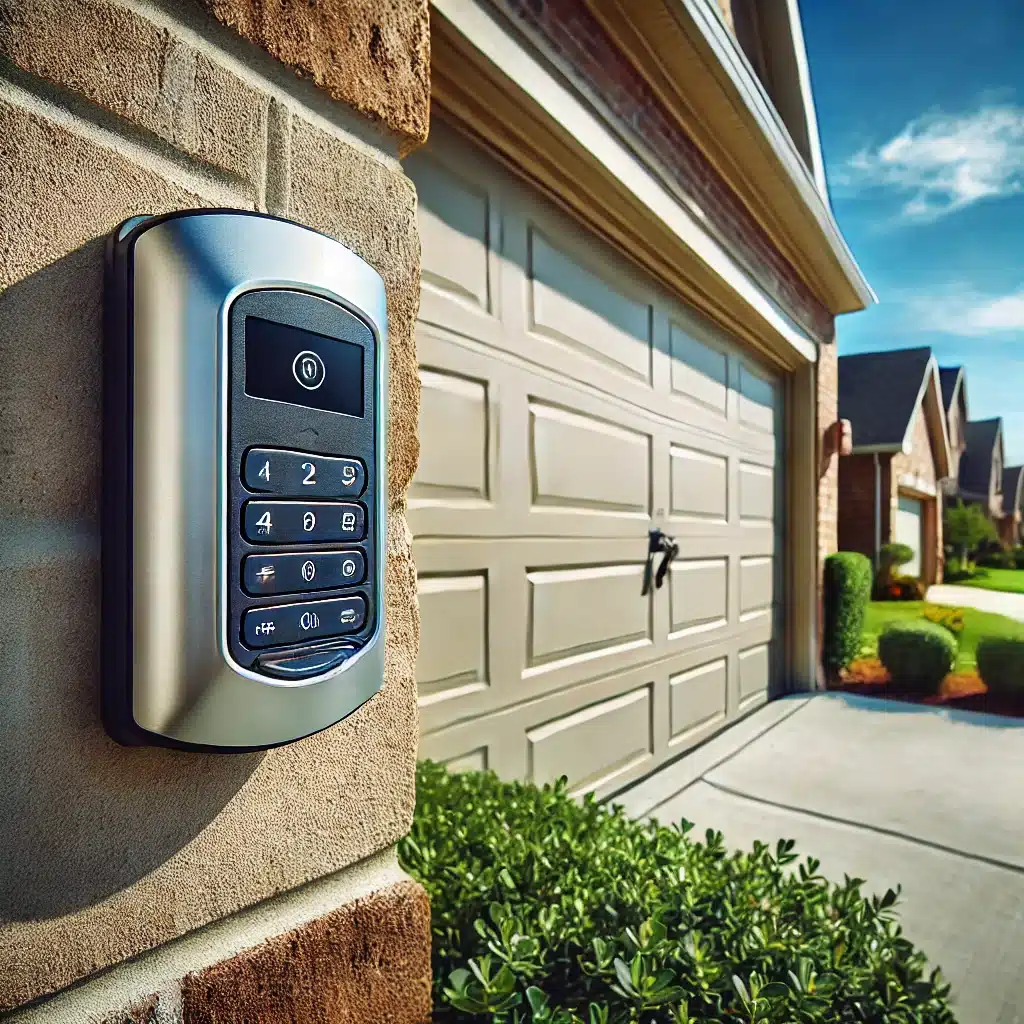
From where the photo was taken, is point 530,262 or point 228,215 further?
point 530,262

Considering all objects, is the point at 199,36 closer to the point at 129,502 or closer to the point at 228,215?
the point at 228,215

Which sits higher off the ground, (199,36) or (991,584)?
(199,36)

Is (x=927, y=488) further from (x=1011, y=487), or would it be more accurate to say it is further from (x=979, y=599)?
(x=1011, y=487)

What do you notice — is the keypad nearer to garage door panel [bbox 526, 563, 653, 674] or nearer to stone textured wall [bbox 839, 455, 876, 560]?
garage door panel [bbox 526, 563, 653, 674]

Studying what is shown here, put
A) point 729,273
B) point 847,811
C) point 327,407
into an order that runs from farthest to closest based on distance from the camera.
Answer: point 729,273 < point 847,811 < point 327,407

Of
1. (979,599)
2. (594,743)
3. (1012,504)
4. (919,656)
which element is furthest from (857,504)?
(1012,504)

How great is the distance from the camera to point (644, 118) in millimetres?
3289

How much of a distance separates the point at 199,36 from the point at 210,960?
0.71m

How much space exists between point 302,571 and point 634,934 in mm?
1029

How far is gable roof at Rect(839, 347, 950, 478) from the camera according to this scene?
42.7 ft

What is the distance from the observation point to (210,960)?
56 cm

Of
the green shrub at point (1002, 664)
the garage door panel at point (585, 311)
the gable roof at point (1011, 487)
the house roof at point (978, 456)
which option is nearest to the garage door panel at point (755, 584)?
the garage door panel at point (585, 311)

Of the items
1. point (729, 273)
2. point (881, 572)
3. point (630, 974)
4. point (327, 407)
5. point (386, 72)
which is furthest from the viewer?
point (881, 572)

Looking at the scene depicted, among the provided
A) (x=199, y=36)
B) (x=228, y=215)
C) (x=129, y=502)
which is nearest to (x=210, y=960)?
(x=129, y=502)
